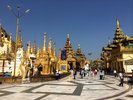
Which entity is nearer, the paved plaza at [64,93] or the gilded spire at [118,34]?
the paved plaza at [64,93]

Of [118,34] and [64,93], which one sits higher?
[118,34]

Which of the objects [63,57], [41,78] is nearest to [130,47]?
[63,57]

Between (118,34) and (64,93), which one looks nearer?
(64,93)

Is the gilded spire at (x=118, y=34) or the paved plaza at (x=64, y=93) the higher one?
the gilded spire at (x=118, y=34)

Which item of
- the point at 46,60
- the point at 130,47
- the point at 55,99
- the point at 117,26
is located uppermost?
the point at 117,26

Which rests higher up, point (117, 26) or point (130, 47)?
point (117, 26)

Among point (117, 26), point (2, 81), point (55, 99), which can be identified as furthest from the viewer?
point (117, 26)

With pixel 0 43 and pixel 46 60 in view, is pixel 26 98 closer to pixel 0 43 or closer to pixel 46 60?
pixel 46 60

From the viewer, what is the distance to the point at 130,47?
4431 centimetres

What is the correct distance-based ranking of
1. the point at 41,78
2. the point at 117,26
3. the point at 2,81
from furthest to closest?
the point at 117,26
the point at 41,78
the point at 2,81

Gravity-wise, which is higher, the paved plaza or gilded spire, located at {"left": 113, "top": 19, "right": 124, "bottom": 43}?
gilded spire, located at {"left": 113, "top": 19, "right": 124, "bottom": 43}

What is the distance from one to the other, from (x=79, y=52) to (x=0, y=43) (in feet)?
196

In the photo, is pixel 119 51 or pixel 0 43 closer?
pixel 119 51

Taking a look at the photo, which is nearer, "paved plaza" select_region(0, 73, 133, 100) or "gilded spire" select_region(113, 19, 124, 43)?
"paved plaza" select_region(0, 73, 133, 100)
